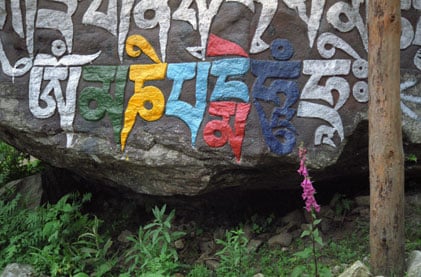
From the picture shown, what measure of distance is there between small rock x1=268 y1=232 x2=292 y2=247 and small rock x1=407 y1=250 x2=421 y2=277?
3.64 feet

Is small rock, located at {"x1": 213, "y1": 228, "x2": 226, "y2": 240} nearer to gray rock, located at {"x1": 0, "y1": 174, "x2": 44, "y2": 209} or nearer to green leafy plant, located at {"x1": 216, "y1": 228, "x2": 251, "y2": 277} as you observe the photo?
green leafy plant, located at {"x1": 216, "y1": 228, "x2": 251, "y2": 277}

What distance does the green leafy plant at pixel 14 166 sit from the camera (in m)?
5.53

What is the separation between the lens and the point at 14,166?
5648 mm

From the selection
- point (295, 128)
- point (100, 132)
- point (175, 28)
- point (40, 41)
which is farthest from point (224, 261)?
point (40, 41)

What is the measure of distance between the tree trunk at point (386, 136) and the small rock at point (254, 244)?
3.87 ft

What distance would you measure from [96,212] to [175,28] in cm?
205

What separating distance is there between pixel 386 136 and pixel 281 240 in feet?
4.87

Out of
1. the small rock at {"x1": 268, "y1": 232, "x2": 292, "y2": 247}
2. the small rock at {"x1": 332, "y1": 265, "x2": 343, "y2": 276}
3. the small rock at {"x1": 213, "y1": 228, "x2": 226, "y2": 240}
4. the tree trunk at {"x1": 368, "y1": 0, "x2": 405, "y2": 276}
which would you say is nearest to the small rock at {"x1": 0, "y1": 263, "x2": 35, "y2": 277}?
the small rock at {"x1": 213, "y1": 228, "x2": 226, "y2": 240}

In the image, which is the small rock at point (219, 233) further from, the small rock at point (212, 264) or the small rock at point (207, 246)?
the small rock at point (212, 264)

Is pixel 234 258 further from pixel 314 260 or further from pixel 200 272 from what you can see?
pixel 314 260

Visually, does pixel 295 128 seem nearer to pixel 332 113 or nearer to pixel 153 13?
pixel 332 113

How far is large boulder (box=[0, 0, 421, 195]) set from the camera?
12.4ft

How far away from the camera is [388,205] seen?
10.4ft

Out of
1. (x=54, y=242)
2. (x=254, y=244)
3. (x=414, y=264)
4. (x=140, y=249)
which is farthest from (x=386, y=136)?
(x=54, y=242)
